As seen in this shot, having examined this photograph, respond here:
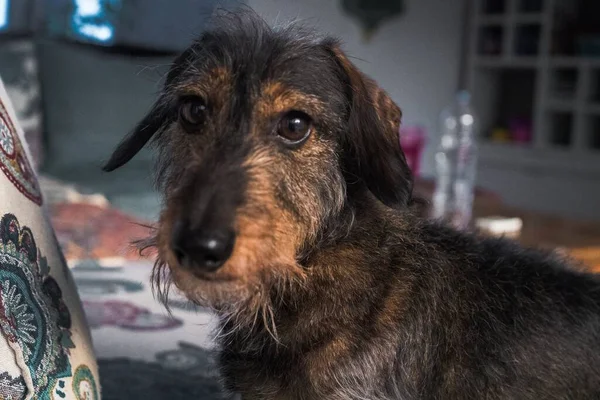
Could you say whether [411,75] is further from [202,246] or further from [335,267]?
[202,246]

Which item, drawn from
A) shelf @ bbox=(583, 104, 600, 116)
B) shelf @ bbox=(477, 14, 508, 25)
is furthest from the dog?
shelf @ bbox=(477, 14, 508, 25)

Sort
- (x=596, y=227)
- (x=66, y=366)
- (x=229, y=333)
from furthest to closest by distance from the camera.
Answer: (x=596, y=227) → (x=229, y=333) → (x=66, y=366)

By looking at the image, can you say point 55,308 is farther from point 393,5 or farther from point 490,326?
point 393,5

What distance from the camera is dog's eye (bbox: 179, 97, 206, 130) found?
4.16 ft

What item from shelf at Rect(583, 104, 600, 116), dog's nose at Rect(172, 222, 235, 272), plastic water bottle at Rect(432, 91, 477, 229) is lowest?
plastic water bottle at Rect(432, 91, 477, 229)

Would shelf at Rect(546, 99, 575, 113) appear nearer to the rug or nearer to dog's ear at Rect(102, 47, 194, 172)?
the rug

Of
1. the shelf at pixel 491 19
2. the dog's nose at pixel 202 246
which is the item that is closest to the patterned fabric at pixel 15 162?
the dog's nose at pixel 202 246

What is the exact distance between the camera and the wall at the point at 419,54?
21.1 ft

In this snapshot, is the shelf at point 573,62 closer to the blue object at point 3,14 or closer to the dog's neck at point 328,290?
the blue object at point 3,14

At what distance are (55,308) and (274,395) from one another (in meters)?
0.43

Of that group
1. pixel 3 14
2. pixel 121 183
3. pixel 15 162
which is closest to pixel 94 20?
pixel 3 14

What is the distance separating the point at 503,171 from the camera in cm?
732

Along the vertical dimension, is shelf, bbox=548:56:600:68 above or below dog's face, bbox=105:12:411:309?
above

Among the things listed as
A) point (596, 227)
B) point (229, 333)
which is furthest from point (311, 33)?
point (596, 227)
